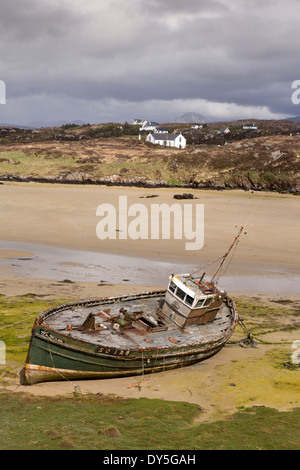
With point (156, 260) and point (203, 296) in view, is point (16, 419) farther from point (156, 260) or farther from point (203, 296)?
point (156, 260)

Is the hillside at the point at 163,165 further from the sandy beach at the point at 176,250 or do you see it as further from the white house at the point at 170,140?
the white house at the point at 170,140

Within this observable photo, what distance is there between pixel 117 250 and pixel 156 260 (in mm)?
4079

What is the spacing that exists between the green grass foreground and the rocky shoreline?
197ft

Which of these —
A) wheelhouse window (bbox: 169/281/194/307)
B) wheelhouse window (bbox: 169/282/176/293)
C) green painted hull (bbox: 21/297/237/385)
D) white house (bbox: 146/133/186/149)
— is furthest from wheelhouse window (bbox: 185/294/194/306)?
white house (bbox: 146/133/186/149)

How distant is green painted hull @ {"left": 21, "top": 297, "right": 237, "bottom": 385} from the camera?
1552cm

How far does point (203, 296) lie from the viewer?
754 inches

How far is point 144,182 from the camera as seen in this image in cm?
7519

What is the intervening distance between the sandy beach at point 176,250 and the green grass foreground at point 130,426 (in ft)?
→ 3.18

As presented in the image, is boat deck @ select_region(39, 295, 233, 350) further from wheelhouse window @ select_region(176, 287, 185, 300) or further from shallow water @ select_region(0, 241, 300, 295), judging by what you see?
shallow water @ select_region(0, 241, 300, 295)

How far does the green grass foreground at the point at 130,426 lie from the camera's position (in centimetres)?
1071

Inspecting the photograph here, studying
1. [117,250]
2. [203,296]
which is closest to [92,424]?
[203,296]

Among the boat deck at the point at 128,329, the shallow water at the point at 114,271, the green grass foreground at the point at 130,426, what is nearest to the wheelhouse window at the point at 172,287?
the boat deck at the point at 128,329

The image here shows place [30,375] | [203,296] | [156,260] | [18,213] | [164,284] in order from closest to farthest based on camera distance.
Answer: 1. [30,375]
2. [203,296]
3. [164,284]
4. [156,260]
5. [18,213]

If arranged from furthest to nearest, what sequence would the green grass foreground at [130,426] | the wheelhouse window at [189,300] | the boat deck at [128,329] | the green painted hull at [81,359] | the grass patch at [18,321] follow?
the wheelhouse window at [189,300], the grass patch at [18,321], the boat deck at [128,329], the green painted hull at [81,359], the green grass foreground at [130,426]
